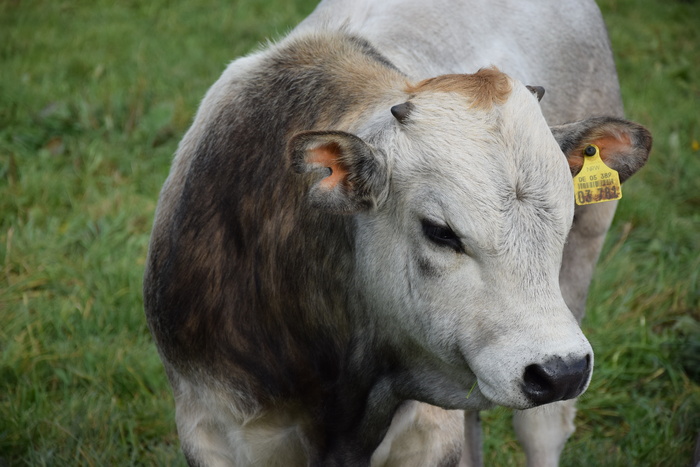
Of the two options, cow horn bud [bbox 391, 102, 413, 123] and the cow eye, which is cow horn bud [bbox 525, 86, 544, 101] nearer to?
cow horn bud [bbox 391, 102, 413, 123]

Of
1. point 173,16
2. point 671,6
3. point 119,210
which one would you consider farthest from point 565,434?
point 671,6

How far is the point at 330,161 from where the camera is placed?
2.53m

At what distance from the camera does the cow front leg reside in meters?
4.11

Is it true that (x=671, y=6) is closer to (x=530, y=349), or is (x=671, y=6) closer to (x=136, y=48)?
(x=136, y=48)

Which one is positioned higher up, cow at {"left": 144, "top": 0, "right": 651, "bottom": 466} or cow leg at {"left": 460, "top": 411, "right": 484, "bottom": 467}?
cow at {"left": 144, "top": 0, "right": 651, "bottom": 466}

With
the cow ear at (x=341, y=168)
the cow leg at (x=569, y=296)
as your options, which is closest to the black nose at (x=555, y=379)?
the cow ear at (x=341, y=168)

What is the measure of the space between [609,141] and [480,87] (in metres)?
0.57

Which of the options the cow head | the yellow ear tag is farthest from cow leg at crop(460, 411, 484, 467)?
the yellow ear tag

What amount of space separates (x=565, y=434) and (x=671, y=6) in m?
7.59

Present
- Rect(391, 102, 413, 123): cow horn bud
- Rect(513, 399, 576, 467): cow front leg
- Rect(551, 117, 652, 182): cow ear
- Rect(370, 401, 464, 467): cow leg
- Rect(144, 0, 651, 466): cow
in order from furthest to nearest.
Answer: Rect(513, 399, 576, 467): cow front leg < Rect(370, 401, 464, 467): cow leg < Rect(551, 117, 652, 182): cow ear < Rect(391, 102, 413, 123): cow horn bud < Rect(144, 0, 651, 466): cow

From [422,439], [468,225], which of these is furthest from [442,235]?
[422,439]

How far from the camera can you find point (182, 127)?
21.5ft

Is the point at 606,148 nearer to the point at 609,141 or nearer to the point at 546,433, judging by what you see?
the point at 609,141

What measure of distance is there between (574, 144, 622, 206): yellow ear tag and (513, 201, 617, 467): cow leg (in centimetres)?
131
